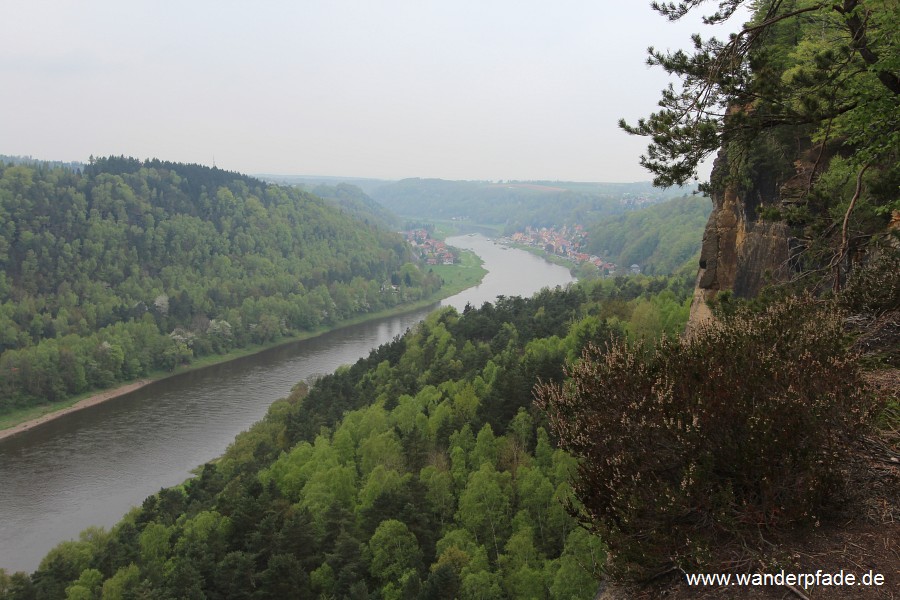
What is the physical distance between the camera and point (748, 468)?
4.59 meters

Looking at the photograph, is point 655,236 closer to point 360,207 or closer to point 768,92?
point 360,207

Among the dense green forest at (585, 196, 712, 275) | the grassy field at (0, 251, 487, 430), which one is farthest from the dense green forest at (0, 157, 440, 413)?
the dense green forest at (585, 196, 712, 275)

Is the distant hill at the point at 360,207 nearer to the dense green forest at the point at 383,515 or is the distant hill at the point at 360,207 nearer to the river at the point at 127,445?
the river at the point at 127,445

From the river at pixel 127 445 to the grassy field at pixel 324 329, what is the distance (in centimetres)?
156

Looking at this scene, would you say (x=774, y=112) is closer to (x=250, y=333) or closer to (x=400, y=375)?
(x=400, y=375)

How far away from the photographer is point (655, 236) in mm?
105625

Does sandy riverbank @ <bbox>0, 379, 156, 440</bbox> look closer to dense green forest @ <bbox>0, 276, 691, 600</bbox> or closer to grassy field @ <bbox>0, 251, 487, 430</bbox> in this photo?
grassy field @ <bbox>0, 251, 487, 430</bbox>

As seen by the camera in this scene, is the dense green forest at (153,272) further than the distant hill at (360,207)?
No

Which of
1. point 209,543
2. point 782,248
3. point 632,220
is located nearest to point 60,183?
point 209,543

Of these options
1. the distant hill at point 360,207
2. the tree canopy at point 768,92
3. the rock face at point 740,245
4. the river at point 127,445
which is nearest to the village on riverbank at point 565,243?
the distant hill at point 360,207

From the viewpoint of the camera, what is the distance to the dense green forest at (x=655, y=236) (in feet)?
300

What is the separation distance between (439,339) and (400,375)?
4.64 meters

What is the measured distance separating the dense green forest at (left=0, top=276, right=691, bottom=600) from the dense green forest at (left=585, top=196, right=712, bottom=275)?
63.3m

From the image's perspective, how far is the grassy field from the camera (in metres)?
42.3
